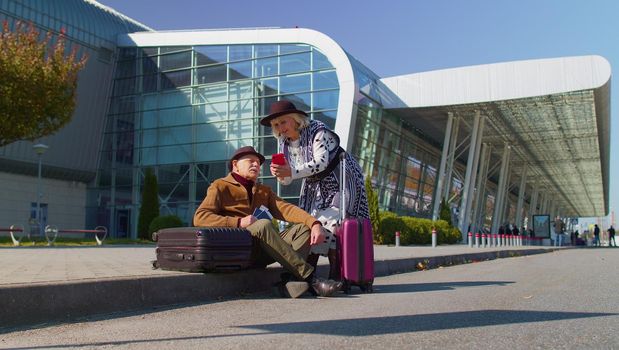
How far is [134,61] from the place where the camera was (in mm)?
32250

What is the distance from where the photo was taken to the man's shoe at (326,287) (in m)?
5.49

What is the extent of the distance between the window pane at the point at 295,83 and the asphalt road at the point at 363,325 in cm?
2179

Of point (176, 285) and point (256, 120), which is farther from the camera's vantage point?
point (256, 120)

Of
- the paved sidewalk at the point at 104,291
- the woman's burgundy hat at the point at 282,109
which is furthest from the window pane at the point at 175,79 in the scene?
the paved sidewalk at the point at 104,291

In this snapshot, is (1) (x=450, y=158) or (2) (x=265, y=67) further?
(1) (x=450, y=158)

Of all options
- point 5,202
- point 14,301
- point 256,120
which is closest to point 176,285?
point 14,301

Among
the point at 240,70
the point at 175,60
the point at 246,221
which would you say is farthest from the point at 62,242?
the point at 246,221

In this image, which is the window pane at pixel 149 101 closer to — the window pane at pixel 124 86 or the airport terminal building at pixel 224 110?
the airport terminal building at pixel 224 110

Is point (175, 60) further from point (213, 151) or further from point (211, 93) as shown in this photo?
point (213, 151)

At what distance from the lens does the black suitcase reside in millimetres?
5207

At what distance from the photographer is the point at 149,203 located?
28734mm

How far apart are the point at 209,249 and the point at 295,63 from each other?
74.2ft

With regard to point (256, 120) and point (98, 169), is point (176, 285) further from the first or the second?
point (98, 169)

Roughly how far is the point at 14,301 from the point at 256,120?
81.5ft
